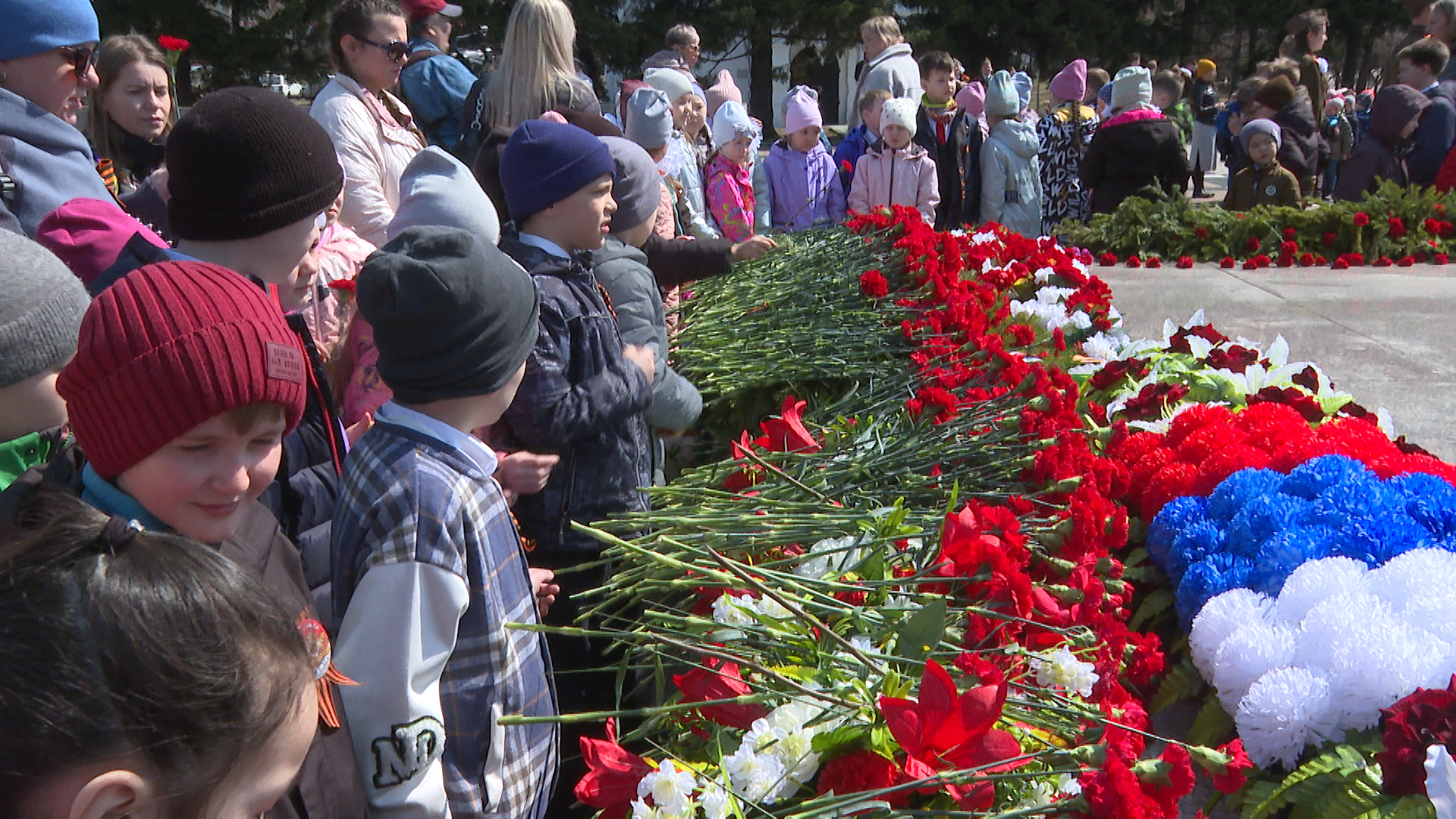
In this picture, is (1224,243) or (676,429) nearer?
(676,429)

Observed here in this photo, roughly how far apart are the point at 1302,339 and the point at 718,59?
15502 millimetres

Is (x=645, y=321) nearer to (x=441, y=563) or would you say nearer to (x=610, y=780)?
(x=441, y=563)

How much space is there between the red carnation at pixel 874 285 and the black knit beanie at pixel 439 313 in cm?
192

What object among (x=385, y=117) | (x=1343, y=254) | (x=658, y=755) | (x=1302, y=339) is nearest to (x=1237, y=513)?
(x=658, y=755)

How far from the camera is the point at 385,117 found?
3.69 m

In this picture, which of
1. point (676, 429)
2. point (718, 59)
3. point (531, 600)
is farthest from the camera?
point (718, 59)

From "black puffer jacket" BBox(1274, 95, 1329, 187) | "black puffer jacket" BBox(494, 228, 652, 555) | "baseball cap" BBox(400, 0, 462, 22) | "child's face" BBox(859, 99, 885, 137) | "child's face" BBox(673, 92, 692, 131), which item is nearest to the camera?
"black puffer jacket" BBox(494, 228, 652, 555)

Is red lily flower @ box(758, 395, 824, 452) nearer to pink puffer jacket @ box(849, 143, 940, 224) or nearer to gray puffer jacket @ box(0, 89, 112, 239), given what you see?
gray puffer jacket @ box(0, 89, 112, 239)

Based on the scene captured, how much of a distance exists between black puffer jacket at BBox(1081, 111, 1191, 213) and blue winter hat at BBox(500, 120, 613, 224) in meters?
5.32

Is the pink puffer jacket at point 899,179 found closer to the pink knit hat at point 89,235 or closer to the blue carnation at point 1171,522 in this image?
the blue carnation at point 1171,522

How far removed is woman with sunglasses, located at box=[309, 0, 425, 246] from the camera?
11.5 ft

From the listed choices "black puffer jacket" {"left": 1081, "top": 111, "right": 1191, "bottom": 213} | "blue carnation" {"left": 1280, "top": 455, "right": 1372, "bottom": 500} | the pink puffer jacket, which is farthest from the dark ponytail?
"black puffer jacket" {"left": 1081, "top": 111, "right": 1191, "bottom": 213}

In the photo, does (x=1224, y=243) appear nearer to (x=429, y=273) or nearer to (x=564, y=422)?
(x=564, y=422)

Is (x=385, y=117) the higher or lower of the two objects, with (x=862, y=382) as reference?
higher
